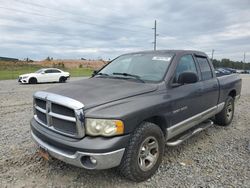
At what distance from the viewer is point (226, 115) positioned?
554 cm

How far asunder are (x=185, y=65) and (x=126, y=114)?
1941 millimetres

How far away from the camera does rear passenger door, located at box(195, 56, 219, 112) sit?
4320 mm

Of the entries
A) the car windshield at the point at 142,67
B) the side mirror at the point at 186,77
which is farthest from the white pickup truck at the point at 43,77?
the side mirror at the point at 186,77

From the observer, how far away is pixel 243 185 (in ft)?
9.70

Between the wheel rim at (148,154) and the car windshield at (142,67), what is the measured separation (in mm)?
987

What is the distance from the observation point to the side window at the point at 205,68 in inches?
180

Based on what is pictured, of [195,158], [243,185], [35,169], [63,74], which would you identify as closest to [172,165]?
[195,158]

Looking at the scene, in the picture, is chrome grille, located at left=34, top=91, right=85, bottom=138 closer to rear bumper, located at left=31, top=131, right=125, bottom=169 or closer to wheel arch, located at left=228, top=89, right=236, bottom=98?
rear bumper, located at left=31, top=131, right=125, bottom=169

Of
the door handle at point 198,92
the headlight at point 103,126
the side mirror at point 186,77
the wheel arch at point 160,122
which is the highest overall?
the side mirror at point 186,77

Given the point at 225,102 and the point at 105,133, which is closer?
the point at 105,133

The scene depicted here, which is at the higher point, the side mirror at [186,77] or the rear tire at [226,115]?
the side mirror at [186,77]

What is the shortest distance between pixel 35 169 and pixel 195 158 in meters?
2.60

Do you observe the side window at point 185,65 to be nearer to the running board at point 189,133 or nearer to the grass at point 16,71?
the running board at point 189,133

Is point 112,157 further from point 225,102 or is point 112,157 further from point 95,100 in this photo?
point 225,102
